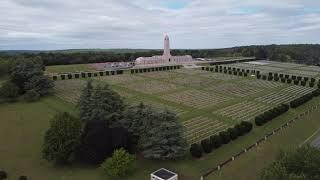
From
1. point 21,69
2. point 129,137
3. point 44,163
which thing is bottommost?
point 44,163

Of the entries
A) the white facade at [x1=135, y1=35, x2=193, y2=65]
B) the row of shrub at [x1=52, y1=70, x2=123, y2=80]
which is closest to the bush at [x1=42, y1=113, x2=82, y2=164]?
the row of shrub at [x1=52, y1=70, x2=123, y2=80]

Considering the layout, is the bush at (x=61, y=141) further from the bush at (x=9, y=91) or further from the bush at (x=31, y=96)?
the bush at (x=9, y=91)

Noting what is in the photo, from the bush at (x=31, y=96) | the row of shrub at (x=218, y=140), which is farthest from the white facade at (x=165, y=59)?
the row of shrub at (x=218, y=140)

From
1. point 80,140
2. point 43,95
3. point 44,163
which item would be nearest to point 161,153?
point 80,140

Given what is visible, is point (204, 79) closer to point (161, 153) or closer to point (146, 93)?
point (146, 93)

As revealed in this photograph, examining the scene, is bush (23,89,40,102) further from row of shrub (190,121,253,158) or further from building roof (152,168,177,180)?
building roof (152,168,177,180)

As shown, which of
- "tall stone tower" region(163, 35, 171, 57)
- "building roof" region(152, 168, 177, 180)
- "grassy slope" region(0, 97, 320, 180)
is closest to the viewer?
A: "building roof" region(152, 168, 177, 180)
